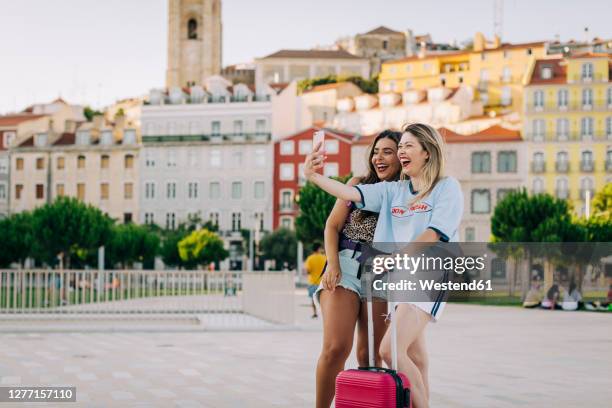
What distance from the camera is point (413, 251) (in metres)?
6.51

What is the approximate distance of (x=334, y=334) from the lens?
693 centimetres

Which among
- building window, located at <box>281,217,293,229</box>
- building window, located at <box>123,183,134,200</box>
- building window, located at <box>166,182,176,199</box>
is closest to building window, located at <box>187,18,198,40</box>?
building window, located at <box>123,183,134,200</box>

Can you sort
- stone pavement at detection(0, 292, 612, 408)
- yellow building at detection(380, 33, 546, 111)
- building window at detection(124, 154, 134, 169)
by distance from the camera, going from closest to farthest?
1. stone pavement at detection(0, 292, 612, 408)
2. building window at detection(124, 154, 134, 169)
3. yellow building at detection(380, 33, 546, 111)

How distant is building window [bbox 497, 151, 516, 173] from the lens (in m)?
76.2

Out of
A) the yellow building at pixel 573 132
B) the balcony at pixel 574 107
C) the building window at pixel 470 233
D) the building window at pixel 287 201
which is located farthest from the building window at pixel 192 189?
the balcony at pixel 574 107

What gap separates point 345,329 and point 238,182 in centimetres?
7776

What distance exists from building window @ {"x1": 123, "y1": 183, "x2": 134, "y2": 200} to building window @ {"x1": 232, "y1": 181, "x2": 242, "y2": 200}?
7869 mm

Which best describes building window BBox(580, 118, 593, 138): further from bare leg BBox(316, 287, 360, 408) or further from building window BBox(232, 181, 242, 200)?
bare leg BBox(316, 287, 360, 408)

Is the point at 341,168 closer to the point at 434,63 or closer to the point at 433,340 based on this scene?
Result: the point at 434,63

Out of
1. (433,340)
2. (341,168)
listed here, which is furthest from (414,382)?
(341,168)

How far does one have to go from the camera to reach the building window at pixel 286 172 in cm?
8269

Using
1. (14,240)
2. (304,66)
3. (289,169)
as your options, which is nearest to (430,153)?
(14,240)

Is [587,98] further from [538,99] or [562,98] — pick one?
[538,99]

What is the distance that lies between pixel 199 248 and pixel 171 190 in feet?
49.2
